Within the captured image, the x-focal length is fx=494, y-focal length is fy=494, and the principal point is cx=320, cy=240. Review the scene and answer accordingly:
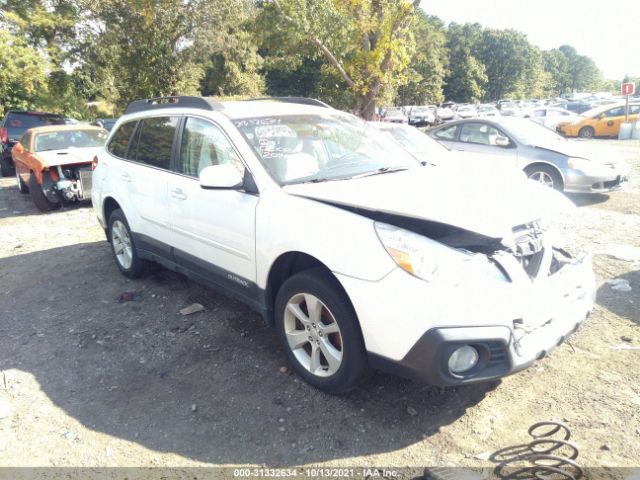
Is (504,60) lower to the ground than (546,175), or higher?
higher

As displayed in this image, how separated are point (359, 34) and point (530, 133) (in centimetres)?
538

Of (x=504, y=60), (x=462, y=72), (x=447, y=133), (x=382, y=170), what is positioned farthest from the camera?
(x=504, y=60)

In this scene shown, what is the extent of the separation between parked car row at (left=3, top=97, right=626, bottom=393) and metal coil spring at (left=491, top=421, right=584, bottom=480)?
425 millimetres

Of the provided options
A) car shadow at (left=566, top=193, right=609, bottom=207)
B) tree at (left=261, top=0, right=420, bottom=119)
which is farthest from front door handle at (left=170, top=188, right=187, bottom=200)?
tree at (left=261, top=0, right=420, bottom=119)

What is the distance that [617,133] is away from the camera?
2088cm

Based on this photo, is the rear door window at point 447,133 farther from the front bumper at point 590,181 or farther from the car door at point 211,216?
the car door at point 211,216

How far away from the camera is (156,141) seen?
459 centimetres

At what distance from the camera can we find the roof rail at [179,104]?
400cm

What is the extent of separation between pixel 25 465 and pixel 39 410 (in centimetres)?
55

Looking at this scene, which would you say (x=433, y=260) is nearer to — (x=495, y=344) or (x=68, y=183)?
(x=495, y=344)

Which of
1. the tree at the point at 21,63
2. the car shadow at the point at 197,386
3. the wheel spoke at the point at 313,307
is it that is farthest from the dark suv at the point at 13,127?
the wheel spoke at the point at 313,307

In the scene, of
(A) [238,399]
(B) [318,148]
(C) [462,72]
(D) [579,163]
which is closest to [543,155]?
(D) [579,163]

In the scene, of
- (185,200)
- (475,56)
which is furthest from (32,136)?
(475,56)

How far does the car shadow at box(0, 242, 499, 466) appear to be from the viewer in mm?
2818
